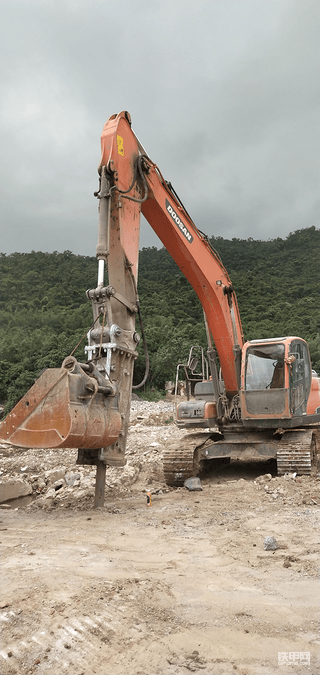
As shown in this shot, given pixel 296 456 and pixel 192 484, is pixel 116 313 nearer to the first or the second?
pixel 192 484

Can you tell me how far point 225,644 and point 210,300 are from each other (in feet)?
20.9

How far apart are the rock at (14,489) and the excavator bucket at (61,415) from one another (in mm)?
3518

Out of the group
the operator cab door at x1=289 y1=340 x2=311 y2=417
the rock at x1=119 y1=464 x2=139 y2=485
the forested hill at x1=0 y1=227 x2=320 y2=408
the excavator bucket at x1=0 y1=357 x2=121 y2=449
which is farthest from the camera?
the forested hill at x1=0 y1=227 x2=320 y2=408

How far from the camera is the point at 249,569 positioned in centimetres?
420

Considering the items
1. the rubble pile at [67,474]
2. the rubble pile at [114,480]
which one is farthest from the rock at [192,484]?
the rubble pile at [67,474]

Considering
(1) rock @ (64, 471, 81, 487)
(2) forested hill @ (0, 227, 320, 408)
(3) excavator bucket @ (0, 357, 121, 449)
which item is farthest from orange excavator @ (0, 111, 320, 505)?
(2) forested hill @ (0, 227, 320, 408)

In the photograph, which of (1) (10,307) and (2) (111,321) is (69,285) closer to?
(1) (10,307)

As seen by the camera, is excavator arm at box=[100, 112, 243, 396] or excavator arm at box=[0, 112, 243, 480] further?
excavator arm at box=[100, 112, 243, 396]

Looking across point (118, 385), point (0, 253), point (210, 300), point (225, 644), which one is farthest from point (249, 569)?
point (0, 253)

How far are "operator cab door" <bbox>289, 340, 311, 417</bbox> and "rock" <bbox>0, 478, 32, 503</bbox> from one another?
4.61 m

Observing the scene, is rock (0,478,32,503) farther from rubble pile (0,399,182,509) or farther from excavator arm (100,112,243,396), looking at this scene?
excavator arm (100,112,243,396)

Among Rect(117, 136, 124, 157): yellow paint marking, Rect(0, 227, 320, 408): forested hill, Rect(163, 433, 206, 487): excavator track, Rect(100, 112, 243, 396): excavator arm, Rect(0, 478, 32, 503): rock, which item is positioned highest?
Rect(0, 227, 320, 408): forested hill

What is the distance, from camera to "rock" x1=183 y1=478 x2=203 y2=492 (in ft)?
26.5

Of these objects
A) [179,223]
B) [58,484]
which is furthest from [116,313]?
[58,484]
